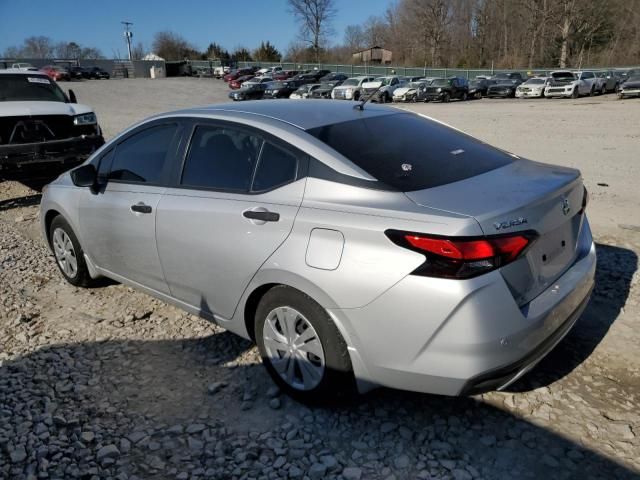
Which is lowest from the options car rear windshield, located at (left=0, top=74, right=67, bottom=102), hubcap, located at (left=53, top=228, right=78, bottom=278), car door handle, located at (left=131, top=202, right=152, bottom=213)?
hubcap, located at (left=53, top=228, right=78, bottom=278)

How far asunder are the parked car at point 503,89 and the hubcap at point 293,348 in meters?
37.1

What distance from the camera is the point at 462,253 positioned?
2297 mm

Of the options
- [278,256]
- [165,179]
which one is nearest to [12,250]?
[165,179]

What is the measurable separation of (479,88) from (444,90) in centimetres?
525

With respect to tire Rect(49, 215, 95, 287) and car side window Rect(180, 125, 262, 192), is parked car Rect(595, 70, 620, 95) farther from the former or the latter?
car side window Rect(180, 125, 262, 192)

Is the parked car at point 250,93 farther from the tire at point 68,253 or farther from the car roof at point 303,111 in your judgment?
the car roof at point 303,111

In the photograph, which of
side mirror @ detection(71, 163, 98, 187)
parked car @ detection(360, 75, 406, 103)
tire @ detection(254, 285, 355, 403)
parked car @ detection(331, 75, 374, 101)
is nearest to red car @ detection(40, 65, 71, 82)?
parked car @ detection(331, 75, 374, 101)

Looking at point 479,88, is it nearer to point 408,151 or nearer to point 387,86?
point 387,86

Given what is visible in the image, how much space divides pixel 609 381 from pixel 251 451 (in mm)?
2107

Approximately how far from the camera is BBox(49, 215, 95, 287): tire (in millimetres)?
4602

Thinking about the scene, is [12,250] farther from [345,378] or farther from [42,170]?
[345,378]

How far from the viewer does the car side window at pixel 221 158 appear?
124 inches

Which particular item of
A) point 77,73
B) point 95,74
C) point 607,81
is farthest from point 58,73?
point 607,81

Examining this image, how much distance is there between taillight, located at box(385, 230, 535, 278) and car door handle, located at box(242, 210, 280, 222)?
0.80m
